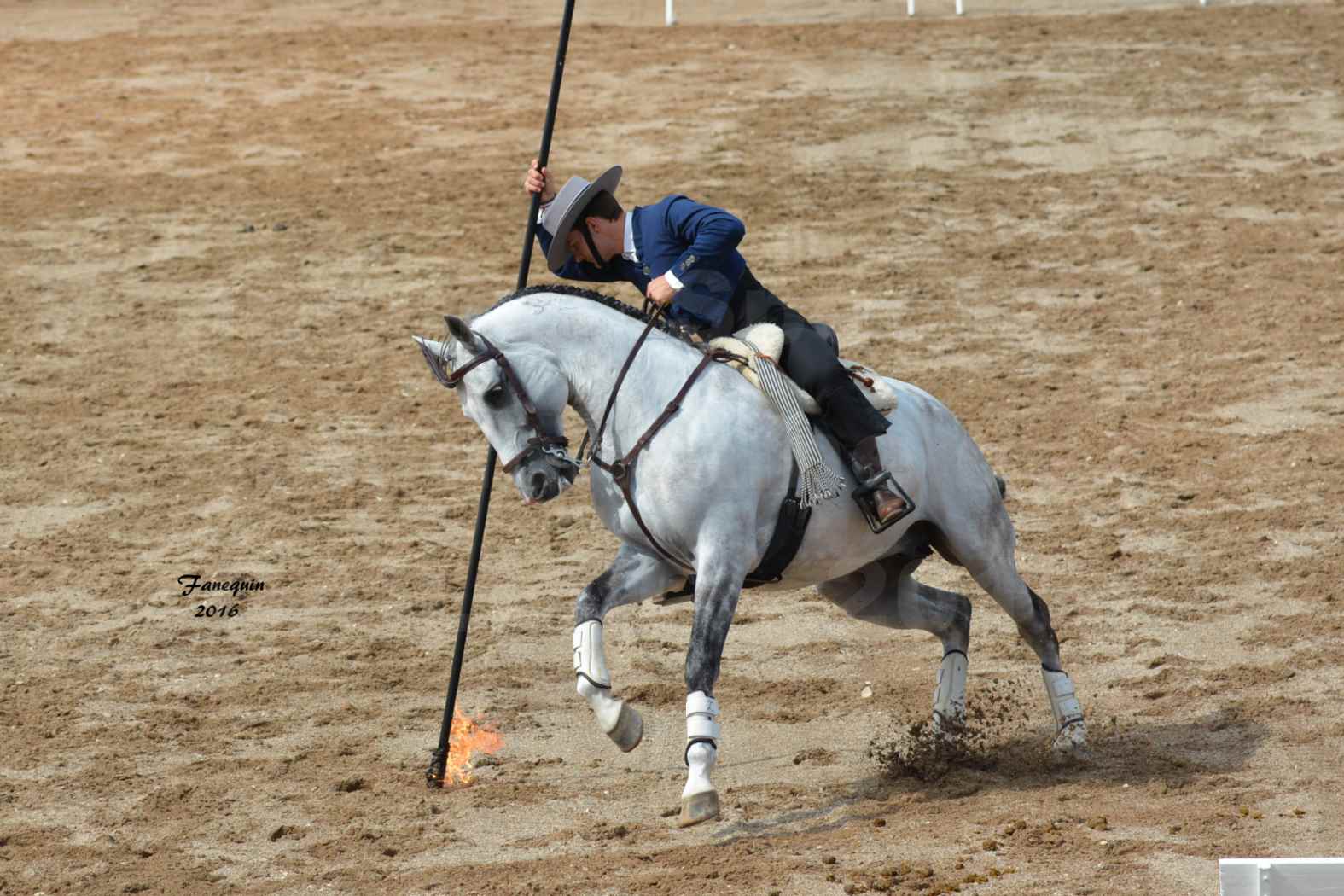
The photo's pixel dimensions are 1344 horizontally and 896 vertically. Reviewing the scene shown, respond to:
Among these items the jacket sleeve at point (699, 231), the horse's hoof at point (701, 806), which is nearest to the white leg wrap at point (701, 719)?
Result: the horse's hoof at point (701, 806)

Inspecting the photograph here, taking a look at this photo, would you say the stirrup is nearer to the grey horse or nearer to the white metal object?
the grey horse

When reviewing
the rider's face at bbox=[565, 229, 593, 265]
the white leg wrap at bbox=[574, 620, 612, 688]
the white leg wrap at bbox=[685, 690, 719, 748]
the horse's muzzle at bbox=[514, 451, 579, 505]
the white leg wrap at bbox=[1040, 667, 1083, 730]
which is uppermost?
the rider's face at bbox=[565, 229, 593, 265]

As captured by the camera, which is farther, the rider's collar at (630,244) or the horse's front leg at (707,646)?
the rider's collar at (630,244)

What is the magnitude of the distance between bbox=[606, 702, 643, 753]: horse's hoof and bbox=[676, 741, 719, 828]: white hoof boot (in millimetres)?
255

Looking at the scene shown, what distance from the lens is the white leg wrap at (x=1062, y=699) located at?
24.2ft

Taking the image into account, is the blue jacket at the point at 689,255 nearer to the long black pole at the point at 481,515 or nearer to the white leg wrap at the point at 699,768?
the long black pole at the point at 481,515

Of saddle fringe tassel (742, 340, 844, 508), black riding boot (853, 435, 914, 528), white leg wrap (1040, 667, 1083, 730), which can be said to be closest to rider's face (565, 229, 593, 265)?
saddle fringe tassel (742, 340, 844, 508)

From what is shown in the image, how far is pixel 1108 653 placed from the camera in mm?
8625

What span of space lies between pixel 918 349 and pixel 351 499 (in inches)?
173

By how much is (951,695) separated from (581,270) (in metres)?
2.33

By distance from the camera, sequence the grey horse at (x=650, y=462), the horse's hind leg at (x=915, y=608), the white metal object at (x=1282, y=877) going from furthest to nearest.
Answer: the horse's hind leg at (x=915, y=608), the grey horse at (x=650, y=462), the white metal object at (x=1282, y=877)

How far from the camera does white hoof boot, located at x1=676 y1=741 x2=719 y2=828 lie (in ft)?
20.8

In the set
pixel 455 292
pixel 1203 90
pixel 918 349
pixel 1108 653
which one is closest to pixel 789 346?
pixel 1108 653

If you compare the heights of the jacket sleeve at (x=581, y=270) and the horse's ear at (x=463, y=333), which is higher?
the jacket sleeve at (x=581, y=270)
